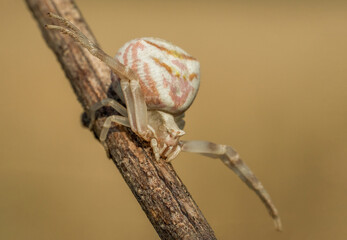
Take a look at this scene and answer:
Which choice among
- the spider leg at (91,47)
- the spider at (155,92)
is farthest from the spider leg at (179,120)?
the spider leg at (91,47)

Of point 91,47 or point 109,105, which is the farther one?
point 109,105

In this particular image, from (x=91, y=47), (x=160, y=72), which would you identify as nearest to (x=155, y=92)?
(x=160, y=72)

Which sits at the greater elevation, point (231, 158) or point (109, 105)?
point (109, 105)

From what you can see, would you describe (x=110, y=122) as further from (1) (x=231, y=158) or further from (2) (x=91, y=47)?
(1) (x=231, y=158)

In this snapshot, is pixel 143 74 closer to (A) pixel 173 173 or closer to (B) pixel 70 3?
(A) pixel 173 173

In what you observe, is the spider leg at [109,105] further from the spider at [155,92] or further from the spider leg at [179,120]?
the spider leg at [179,120]

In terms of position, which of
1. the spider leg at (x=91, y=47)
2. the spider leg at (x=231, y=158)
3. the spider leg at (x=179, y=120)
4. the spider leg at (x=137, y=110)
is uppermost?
the spider leg at (x=91, y=47)

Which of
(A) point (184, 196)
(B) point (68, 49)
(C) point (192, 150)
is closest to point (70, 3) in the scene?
(B) point (68, 49)
